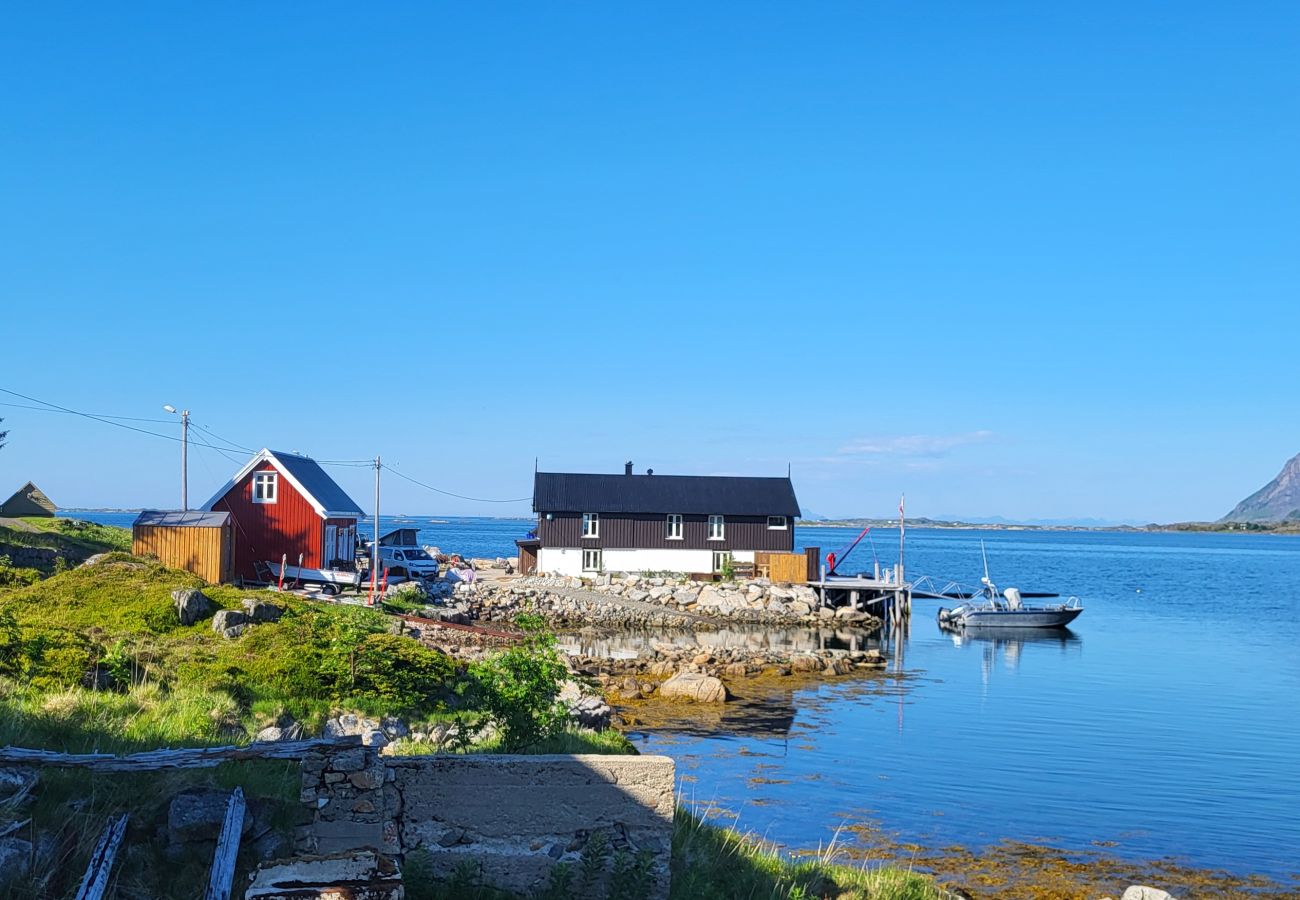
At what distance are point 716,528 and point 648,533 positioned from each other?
12.4 feet

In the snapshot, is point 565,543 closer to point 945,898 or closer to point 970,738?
point 970,738

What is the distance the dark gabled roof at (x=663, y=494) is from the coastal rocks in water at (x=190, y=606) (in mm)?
35373

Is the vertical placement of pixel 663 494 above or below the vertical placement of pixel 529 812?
above

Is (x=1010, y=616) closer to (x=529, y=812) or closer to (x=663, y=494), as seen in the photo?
(x=663, y=494)

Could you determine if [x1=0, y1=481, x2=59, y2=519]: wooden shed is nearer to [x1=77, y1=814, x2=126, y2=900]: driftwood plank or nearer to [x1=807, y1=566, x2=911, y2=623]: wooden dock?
[x1=807, y1=566, x2=911, y2=623]: wooden dock

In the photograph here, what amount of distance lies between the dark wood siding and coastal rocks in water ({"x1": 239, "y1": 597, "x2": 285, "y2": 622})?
34.6 metres

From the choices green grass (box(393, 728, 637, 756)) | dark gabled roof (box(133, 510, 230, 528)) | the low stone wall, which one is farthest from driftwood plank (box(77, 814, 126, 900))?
dark gabled roof (box(133, 510, 230, 528))

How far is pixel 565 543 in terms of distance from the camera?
58.7m

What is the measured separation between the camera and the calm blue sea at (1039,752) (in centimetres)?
1950

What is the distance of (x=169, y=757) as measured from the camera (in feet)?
34.2

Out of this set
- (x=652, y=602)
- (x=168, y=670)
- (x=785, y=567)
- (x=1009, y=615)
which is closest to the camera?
(x=168, y=670)

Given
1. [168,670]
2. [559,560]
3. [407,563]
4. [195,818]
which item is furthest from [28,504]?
[195,818]

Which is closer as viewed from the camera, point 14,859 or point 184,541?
point 14,859

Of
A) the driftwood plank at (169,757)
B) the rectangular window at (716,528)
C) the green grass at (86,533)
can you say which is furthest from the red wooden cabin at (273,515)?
the driftwood plank at (169,757)
